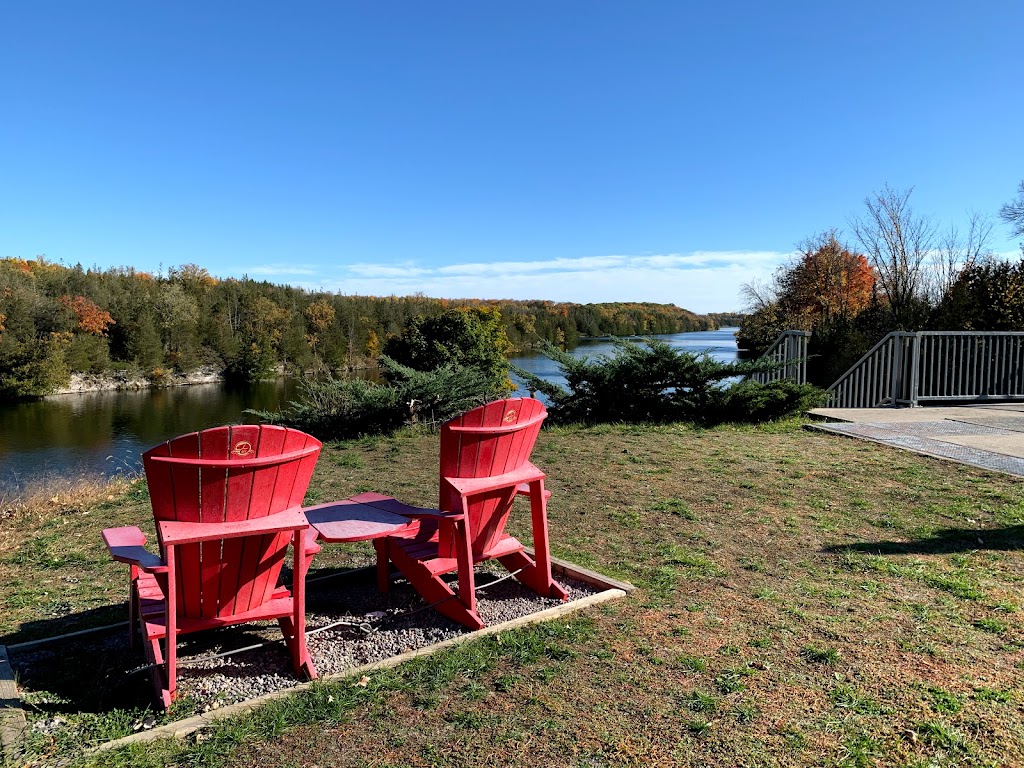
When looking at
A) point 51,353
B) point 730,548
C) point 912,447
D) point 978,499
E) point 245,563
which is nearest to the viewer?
point 245,563

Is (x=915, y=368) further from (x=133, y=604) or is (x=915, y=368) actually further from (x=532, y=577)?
(x=133, y=604)

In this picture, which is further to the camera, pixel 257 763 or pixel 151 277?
pixel 151 277

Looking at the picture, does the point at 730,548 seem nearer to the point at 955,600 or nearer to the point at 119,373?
the point at 955,600

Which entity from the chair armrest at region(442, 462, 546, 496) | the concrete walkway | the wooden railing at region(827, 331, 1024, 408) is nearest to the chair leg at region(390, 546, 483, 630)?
the chair armrest at region(442, 462, 546, 496)

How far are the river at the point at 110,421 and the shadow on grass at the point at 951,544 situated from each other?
257 inches

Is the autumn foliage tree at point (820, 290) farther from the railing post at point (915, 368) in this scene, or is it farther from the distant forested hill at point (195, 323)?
the railing post at point (915, 368)

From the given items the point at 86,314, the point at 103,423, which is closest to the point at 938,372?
the point at 103,423

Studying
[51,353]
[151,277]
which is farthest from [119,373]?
[151,277]

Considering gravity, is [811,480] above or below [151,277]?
below

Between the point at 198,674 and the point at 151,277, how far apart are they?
72988 millimetres

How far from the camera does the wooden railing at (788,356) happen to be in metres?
10.8

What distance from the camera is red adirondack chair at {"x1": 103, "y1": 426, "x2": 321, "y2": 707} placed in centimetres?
235

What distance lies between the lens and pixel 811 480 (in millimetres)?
5914

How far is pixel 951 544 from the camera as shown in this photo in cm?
406
